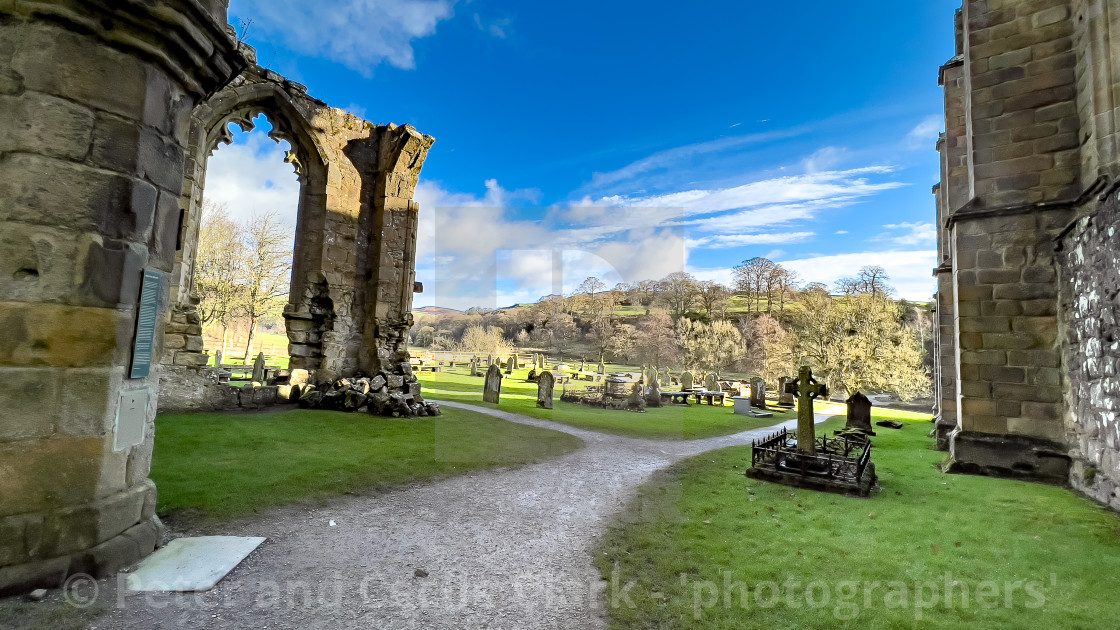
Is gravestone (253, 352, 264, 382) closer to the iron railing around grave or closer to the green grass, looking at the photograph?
the green grass

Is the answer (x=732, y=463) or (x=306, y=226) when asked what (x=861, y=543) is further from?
(x=306, y=226)

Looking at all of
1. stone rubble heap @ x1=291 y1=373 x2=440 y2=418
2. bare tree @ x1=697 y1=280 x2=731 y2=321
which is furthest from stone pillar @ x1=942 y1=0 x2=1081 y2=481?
bare tree @ x1=697 y1=280 x2=731 y2=321

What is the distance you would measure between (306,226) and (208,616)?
12.5 meters

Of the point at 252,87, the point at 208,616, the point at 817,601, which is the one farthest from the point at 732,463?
the point at 252,87

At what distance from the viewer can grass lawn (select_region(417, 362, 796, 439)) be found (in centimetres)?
1234

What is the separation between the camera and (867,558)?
4.01 m

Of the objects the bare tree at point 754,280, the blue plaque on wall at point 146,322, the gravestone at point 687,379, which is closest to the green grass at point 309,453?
the blue plaque on wall at point 146,322

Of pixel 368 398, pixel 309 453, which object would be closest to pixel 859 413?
pixel 309 453

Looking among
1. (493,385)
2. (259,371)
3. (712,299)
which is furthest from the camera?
(712,299)

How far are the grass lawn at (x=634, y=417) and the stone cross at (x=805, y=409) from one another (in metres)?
3.92

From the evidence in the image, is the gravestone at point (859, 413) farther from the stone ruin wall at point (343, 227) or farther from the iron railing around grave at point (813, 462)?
the stone ruin wall at point (343, 227)

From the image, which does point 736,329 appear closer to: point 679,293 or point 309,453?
point 679,293

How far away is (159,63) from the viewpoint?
358 centimetres

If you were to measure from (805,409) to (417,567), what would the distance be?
22.6ft
